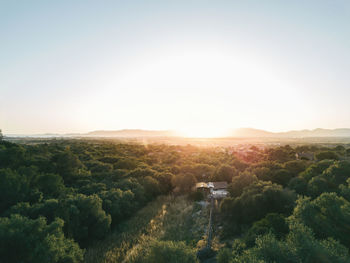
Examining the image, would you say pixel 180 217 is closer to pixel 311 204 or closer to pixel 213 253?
pixel 213 253

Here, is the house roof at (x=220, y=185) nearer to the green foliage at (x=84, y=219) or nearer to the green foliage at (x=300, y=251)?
the green foliage at (x=84, y=219)

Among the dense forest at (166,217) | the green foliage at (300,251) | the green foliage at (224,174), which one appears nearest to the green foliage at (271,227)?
the dense forest at (166,217)

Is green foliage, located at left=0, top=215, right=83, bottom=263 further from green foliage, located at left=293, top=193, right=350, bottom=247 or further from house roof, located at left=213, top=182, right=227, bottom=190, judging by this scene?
house roof, located at left=213, top=182, right=227, bottom=190

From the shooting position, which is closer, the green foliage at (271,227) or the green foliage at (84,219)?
the green foliage at (271,227)

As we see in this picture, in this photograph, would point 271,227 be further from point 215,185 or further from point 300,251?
point 215,185

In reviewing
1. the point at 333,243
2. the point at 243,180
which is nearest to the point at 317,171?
the point at 243,180

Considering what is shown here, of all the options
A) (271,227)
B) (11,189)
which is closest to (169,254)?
(271,227)
